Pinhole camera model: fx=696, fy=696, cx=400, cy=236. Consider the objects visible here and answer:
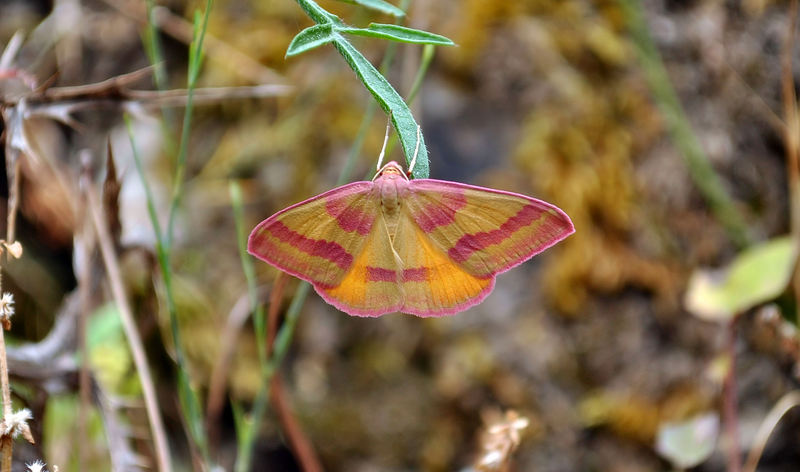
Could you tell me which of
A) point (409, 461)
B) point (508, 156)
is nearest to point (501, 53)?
point (508, 156)

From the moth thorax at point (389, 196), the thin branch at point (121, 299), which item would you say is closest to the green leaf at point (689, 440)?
the moth thorax at point (389, 196)

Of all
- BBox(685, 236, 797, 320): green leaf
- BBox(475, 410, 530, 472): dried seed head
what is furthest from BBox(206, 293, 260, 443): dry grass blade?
BBox(685, 236, 797, 320): green leaf

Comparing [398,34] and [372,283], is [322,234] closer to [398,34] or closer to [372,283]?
[372,283]

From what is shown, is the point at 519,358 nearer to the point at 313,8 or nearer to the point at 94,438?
the point at 94,438

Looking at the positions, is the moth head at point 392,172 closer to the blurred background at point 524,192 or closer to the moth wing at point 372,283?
the moth wing at point 372,283

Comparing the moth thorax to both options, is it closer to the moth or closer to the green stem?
the moth

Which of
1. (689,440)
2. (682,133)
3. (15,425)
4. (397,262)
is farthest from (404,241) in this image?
(682,133)
